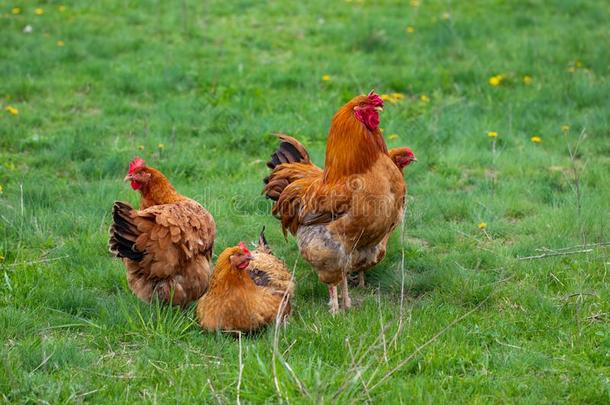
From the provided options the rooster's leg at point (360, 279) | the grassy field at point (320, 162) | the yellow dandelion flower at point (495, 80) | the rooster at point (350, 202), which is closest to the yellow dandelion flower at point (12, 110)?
the grassy field at point (320, 162)

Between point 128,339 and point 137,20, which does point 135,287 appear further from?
point 137,20

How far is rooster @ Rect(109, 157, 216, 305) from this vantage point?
5.42m

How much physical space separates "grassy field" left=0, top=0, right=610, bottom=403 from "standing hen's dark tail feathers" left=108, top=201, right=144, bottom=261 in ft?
1.36

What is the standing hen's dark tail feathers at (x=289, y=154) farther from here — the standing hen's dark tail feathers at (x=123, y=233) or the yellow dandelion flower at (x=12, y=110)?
the yellow dandelion flower at (x=12, y=110)

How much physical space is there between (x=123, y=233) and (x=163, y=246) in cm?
30

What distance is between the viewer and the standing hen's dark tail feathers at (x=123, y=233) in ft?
17.6

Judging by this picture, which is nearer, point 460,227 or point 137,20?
point 460,227

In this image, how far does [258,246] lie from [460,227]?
1851 millimetres

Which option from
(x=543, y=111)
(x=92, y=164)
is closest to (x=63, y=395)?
(x=92, y=164)

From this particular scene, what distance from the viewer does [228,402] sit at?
14.7 feet

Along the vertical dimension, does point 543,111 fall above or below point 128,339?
above

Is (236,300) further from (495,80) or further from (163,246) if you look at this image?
(495,80)

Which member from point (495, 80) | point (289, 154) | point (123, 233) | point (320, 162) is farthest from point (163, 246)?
point (495, 80)

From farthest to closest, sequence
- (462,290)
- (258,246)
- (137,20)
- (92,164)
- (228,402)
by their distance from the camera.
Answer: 1. (137,20)
2. (92,164)
3. (258,246)
4. (462,290)
5. (228,402)
